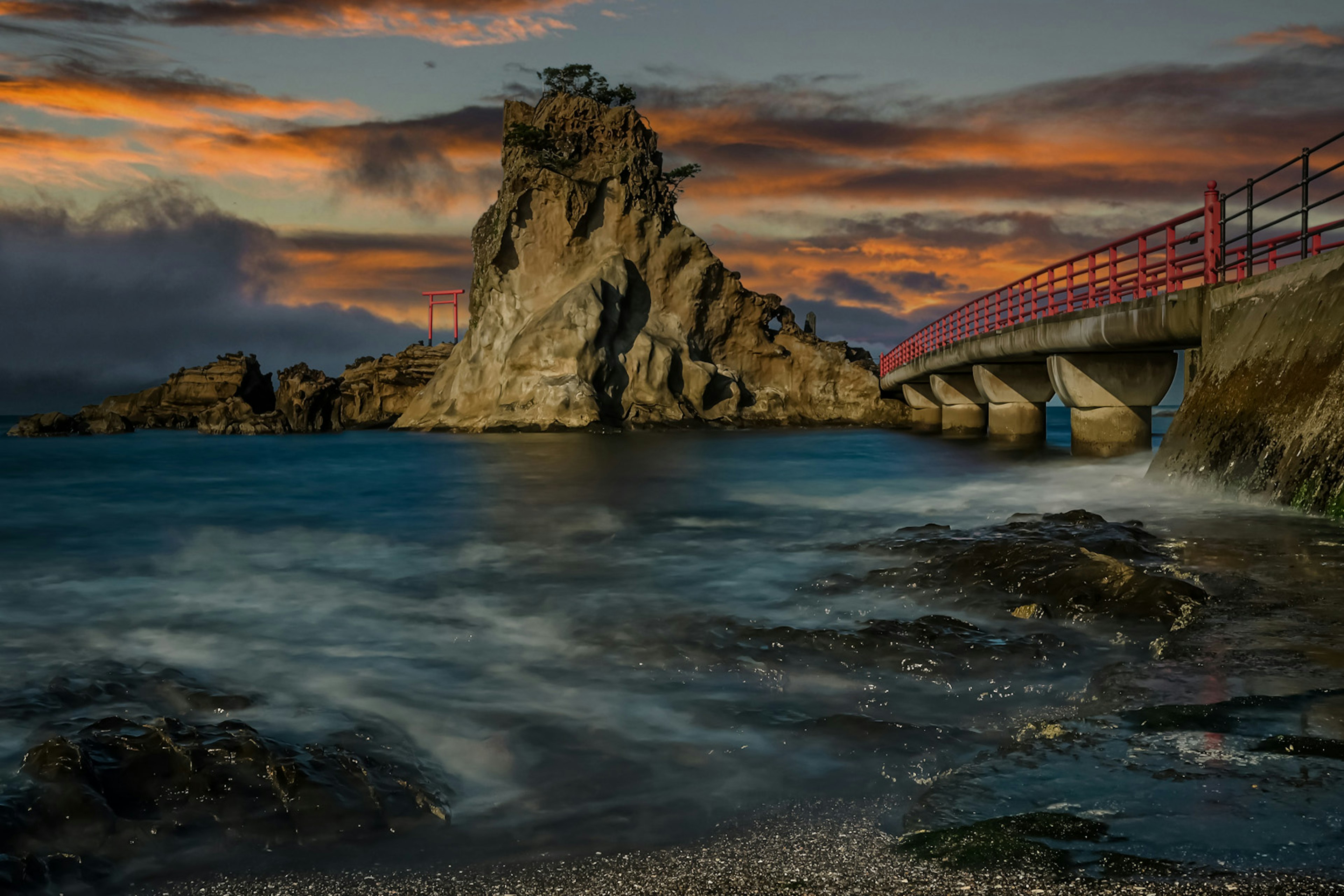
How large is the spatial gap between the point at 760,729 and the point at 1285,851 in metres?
2.11

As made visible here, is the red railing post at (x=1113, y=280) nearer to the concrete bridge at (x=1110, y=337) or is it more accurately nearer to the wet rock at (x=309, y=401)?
the concrete bridge at (x=1110, y=337)

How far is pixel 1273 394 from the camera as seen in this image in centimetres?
1030

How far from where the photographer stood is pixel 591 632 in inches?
264

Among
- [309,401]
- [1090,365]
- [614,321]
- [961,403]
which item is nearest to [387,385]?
[309,401]

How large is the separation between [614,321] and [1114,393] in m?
41.4

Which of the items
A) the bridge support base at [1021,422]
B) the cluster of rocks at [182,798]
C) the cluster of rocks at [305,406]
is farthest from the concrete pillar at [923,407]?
the cluster of rocks at [182,798]

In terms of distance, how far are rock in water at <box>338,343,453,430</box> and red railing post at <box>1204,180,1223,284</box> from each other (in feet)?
239

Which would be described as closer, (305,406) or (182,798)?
(182,798)

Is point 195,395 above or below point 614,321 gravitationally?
below

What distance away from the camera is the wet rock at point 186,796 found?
10.8 ft

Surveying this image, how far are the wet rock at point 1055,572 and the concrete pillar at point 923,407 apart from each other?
127 feet

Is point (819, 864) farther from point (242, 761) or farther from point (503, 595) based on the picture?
point (503, 595)

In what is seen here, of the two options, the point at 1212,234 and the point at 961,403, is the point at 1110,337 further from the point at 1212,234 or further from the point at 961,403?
the point at 961,403

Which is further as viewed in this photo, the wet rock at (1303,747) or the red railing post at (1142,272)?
the red railing post at (1142,272)
